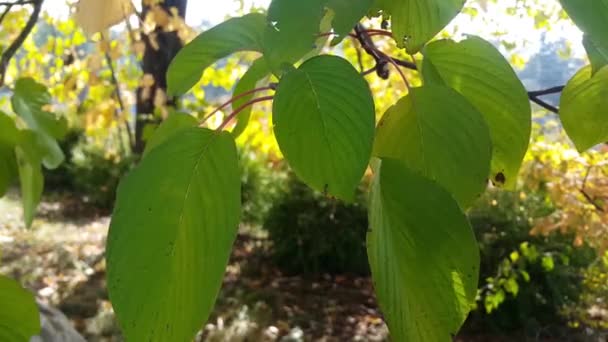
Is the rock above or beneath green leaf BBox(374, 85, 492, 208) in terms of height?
beneath

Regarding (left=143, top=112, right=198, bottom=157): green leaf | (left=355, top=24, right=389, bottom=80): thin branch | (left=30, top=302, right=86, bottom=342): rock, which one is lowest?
(left=30, top=302, right=86, bottom=342): rock

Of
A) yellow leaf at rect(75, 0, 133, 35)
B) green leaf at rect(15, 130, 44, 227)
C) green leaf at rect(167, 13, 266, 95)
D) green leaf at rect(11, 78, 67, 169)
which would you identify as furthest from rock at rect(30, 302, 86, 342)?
green leaf at rect(167, 13, 266, 95)

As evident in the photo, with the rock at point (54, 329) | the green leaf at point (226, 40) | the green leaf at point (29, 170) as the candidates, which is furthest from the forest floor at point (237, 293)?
the green leaf at point (226, 40)

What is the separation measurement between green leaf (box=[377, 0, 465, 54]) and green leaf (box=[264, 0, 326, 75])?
4 centimetres

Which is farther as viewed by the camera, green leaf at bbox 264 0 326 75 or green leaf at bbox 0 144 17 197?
green leaf at bbox 0 144 17 197

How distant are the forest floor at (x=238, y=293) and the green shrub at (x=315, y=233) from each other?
0.29 ft

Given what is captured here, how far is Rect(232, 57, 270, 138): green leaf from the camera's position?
1.24ft

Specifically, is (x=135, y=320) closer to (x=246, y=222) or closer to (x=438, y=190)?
(x=438, y=190)

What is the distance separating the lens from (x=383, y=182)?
0.88 ft

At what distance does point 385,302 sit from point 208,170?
0.09 metres

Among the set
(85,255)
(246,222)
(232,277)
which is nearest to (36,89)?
(232,277)

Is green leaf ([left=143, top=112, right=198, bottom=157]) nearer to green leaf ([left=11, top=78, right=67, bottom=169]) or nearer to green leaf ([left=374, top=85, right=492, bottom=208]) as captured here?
green leaf ([left=374, top=85, right=492, bottom=208])

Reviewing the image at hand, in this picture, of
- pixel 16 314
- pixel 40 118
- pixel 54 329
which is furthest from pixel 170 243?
pixel 54 329

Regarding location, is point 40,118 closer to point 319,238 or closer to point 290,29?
point 290,29
